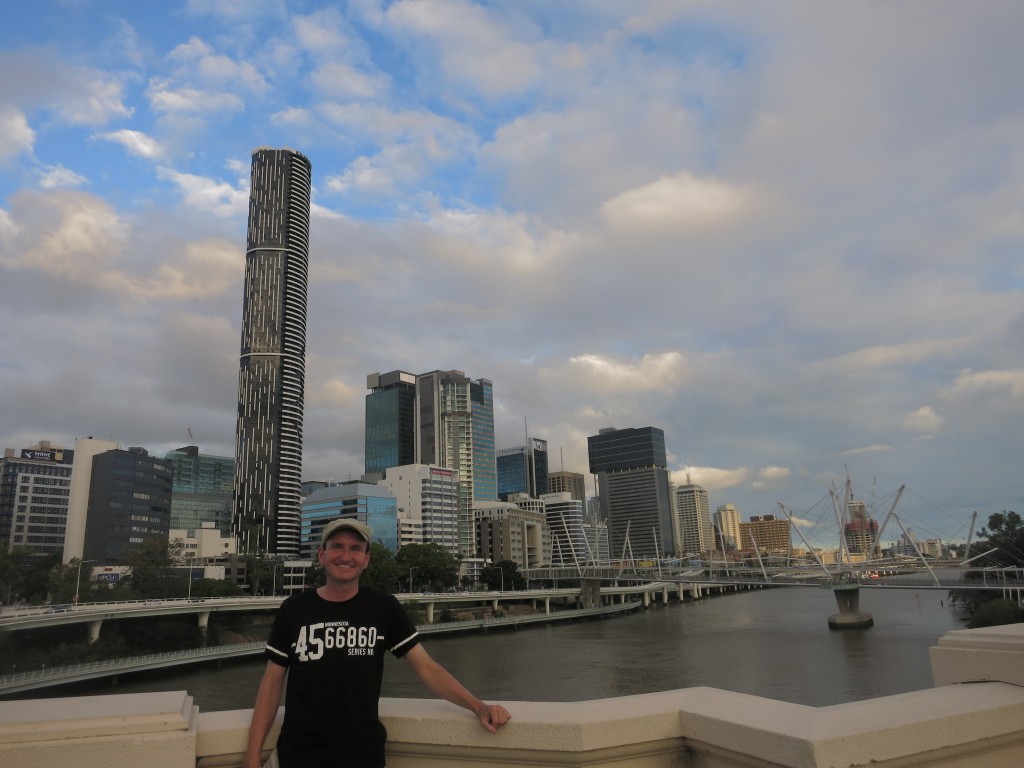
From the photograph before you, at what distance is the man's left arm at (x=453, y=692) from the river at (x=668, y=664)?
29.0m

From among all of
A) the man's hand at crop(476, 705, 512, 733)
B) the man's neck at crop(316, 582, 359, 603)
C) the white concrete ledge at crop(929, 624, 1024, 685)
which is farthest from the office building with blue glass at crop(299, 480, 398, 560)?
the man's hand at crop(476, 705, 512, 733)

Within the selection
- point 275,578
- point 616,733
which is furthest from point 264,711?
point 275,578

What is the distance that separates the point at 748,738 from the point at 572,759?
2.60ft

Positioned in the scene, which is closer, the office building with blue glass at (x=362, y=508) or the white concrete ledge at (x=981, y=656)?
the white concrete ledge at (x=981, y=656)

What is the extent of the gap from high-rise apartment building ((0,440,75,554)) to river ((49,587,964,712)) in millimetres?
97925

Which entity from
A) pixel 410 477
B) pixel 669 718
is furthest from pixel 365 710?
pixel 410 477

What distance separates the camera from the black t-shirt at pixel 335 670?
133 inches

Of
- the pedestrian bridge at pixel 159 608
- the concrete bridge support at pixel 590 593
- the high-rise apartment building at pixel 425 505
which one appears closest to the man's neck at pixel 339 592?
the pedestrian bridge at pixel 159 608

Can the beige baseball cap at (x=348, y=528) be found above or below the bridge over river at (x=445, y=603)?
above

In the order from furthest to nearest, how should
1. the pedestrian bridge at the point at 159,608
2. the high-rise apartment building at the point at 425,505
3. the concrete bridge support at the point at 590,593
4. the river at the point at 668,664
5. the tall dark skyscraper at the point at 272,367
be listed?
the tall dark skyscraper at the point at 272,367, the high-rise apartment building at the point at 425,505, the concrete bridge support at the point at 590,593, the pedestrian bridge at the point at 159,608, the river at the point at 668,664

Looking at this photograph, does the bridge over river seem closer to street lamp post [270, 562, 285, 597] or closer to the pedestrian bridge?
the pedestrian bridge

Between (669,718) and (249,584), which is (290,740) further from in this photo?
(249,584)

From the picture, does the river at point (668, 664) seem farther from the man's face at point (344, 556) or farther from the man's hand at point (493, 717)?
the man's hand at point (493, 717)

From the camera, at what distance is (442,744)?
3.43 m
